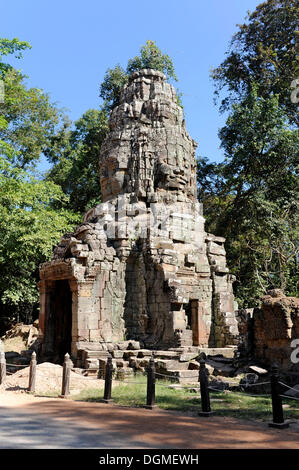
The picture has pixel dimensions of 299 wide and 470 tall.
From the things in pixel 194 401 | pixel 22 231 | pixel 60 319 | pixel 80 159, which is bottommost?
pixel 194 401

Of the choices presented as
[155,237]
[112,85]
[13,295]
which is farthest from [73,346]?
[112,85]

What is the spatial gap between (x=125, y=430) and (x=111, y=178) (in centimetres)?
1226

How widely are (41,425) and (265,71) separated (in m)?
24.7

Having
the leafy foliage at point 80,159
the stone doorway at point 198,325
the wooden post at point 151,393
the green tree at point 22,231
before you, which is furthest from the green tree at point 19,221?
the wooden post at point 151,393

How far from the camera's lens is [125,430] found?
6.40m

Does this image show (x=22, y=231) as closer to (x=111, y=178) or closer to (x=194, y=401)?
(x=111, y=178)

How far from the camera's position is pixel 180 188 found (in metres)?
17.4

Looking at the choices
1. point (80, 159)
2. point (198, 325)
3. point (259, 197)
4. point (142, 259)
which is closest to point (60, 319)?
point (142, 259)

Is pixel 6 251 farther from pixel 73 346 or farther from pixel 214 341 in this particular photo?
pixel 214 341

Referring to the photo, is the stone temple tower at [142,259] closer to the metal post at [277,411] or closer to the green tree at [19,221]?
the green tree at [19,221]

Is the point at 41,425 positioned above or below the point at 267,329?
below

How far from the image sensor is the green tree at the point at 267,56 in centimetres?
2536

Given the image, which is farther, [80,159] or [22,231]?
[80,159]

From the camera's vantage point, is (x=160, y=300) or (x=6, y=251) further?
(x=6, y=251)
